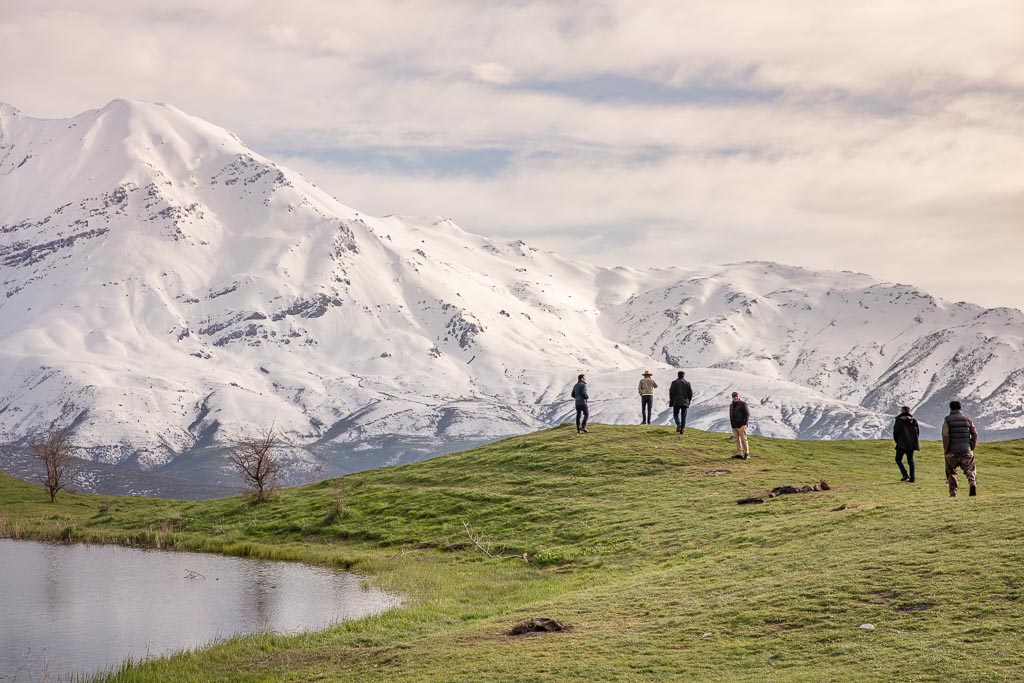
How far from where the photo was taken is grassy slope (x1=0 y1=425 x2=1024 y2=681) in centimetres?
2180

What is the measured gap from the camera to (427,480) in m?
64.6

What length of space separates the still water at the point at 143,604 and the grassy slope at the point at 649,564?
2467 millimetres

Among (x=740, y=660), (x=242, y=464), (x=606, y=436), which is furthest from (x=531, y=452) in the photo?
(x=740, y=660)

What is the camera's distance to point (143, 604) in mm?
38656

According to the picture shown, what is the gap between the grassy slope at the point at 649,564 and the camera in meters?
21.8

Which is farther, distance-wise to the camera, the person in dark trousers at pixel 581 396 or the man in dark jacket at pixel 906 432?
the person in dark trousers at pixel 581 396

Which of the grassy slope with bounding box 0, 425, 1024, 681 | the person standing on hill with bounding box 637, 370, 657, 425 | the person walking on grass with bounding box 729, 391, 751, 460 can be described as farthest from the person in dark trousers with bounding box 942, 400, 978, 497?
the person standing on hill with bounding box 637, 370, 657, 425

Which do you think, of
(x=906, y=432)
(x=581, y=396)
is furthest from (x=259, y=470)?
(x=906, y=432)

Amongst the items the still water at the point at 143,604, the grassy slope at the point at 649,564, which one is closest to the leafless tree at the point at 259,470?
the grassy slope at the point at 649,564

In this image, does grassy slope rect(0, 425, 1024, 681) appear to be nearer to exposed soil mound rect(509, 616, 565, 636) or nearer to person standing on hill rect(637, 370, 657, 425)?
exposed soil mound rect(509, 616, 565, 636)

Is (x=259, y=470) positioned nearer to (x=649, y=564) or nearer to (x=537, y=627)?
(x=649, y=564)

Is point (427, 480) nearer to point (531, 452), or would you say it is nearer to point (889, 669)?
point (531, 452)

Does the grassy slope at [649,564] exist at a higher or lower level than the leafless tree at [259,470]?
lower

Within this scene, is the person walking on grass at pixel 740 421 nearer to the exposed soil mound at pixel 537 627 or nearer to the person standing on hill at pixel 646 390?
the person standing on hill at pixel 646 390
